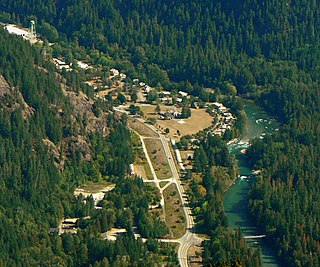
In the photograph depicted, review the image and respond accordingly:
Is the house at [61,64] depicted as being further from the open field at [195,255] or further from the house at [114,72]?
the open field at [195,255]

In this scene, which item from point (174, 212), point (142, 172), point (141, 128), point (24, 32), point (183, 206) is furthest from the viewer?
point (24, 32)

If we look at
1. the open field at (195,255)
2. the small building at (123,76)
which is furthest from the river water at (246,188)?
the small building at (123,76)

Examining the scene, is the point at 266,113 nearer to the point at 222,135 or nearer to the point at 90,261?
the point at 222,135

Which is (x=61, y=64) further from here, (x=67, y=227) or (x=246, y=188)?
(x=67, y=227)

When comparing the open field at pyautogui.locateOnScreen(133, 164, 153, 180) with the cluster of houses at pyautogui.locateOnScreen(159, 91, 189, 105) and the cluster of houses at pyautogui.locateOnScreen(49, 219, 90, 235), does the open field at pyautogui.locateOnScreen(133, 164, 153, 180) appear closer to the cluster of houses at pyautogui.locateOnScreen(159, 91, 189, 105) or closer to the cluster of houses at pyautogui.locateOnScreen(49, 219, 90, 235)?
the cluster of houses at pyautogui.locateOnScreen(49, 219, 90, 235)

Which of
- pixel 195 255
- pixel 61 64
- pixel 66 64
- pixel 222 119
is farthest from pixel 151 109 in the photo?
pixel 195 255
